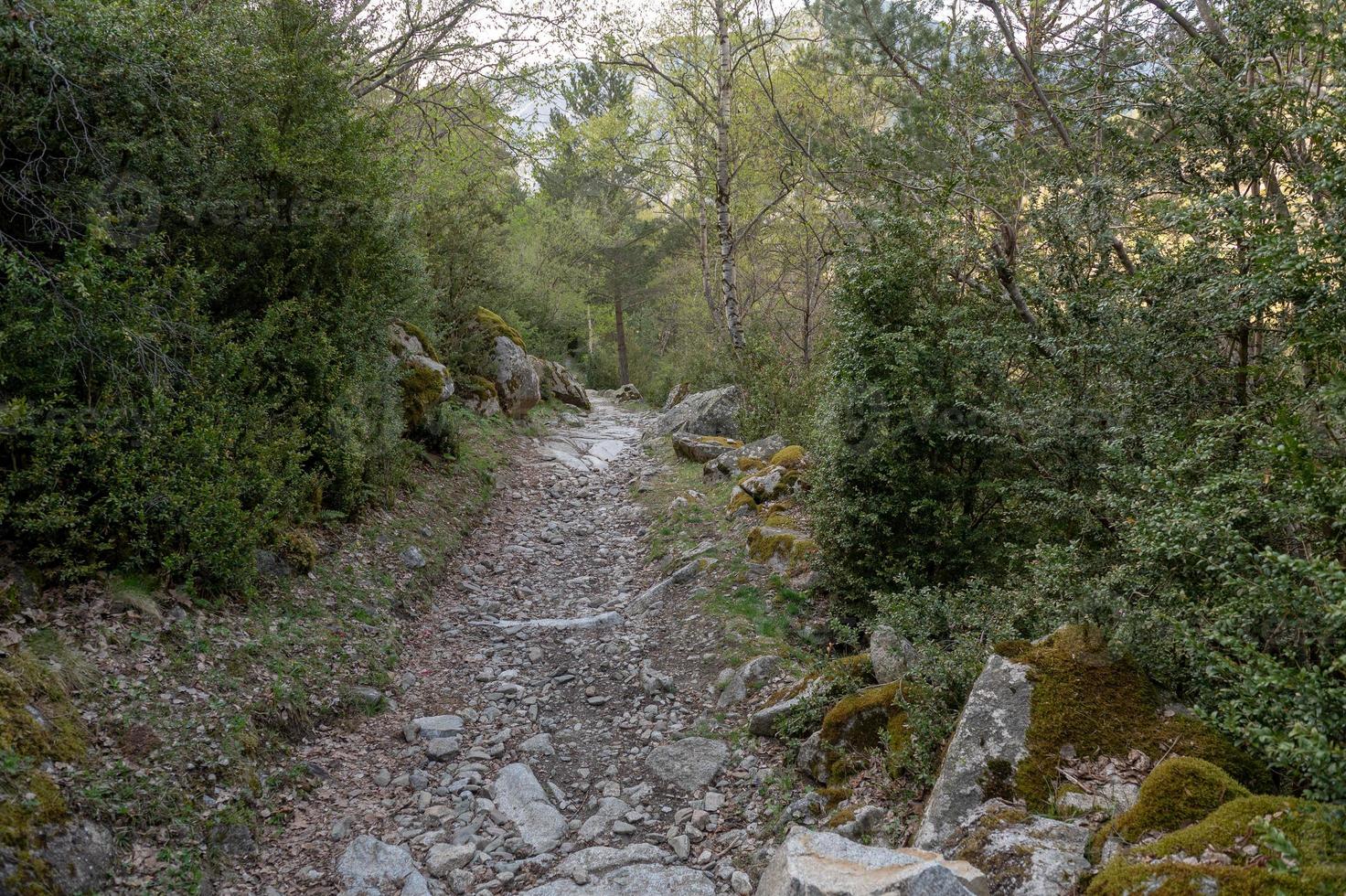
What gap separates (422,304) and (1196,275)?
1040cm

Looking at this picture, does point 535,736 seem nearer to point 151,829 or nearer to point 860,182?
point 151,829

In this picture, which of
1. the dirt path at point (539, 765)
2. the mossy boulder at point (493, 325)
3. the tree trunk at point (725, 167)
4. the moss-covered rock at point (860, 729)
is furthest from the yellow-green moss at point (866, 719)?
the mossy boulder at point (493, 325)

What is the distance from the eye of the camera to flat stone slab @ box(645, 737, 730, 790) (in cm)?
523

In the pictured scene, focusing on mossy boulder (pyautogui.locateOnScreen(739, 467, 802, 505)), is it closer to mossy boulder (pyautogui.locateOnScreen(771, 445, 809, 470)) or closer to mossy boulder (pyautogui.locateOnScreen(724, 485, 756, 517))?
mossy boulder (pyautogui.locateOnScreen(724, 485, 756, 517))

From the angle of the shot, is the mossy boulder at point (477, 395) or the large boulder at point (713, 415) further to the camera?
the large boulder at point (713, 415)

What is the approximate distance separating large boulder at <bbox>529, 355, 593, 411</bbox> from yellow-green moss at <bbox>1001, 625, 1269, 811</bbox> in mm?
17498

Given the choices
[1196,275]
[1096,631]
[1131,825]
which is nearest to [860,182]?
[1196,275]

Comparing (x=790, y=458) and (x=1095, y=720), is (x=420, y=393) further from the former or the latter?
(x=1095, y=720)

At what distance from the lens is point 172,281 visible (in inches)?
246

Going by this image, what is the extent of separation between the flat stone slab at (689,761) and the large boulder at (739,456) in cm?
663

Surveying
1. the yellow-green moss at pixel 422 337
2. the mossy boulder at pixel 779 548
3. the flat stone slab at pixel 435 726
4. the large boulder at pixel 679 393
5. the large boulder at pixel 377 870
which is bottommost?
the large boulder at pixel 377 870

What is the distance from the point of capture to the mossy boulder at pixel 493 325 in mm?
16469

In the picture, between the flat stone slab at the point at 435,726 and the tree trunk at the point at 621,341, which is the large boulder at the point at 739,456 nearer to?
the flat stone slab at the point at 435,726

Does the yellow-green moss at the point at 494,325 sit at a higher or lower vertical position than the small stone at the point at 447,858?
higher
